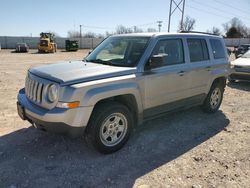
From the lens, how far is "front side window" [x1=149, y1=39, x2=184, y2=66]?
4.72 metres

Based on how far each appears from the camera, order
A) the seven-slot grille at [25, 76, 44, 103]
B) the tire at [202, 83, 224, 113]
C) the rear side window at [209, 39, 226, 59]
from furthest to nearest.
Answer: the tire at [202, 83, 224, 113] → the rear side window at [209, 39, 226, 59] → the seven-slot grille at [25, 76, 44, 103]

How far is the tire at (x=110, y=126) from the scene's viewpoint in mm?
3922

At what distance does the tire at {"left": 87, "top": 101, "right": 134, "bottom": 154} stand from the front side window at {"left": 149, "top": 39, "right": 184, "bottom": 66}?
1.23 m

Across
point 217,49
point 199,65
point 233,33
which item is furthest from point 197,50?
point 233,33

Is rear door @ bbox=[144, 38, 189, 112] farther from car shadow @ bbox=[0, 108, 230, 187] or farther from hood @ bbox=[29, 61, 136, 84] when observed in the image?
car shadow @ bbox=[0, 108, 230, 187]

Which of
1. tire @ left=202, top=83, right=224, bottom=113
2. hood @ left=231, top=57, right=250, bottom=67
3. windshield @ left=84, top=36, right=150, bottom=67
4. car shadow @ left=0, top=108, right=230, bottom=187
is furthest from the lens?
hood @ left=231, top=57, right=250, bottom=67

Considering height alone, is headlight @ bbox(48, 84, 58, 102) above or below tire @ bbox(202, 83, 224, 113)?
above

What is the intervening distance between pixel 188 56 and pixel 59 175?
336 cm

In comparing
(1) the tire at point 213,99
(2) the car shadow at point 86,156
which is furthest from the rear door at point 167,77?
(1) the tire at point 213,99

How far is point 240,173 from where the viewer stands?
12.5ft

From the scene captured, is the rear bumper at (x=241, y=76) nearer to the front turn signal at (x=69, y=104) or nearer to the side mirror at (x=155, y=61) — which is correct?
the side mirror at (x=155, y=61)

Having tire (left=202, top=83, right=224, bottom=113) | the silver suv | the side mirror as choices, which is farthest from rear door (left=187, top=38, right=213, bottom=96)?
the side mirror

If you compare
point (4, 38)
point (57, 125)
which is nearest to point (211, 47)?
point (57, 125)

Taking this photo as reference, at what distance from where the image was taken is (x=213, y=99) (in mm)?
6418
